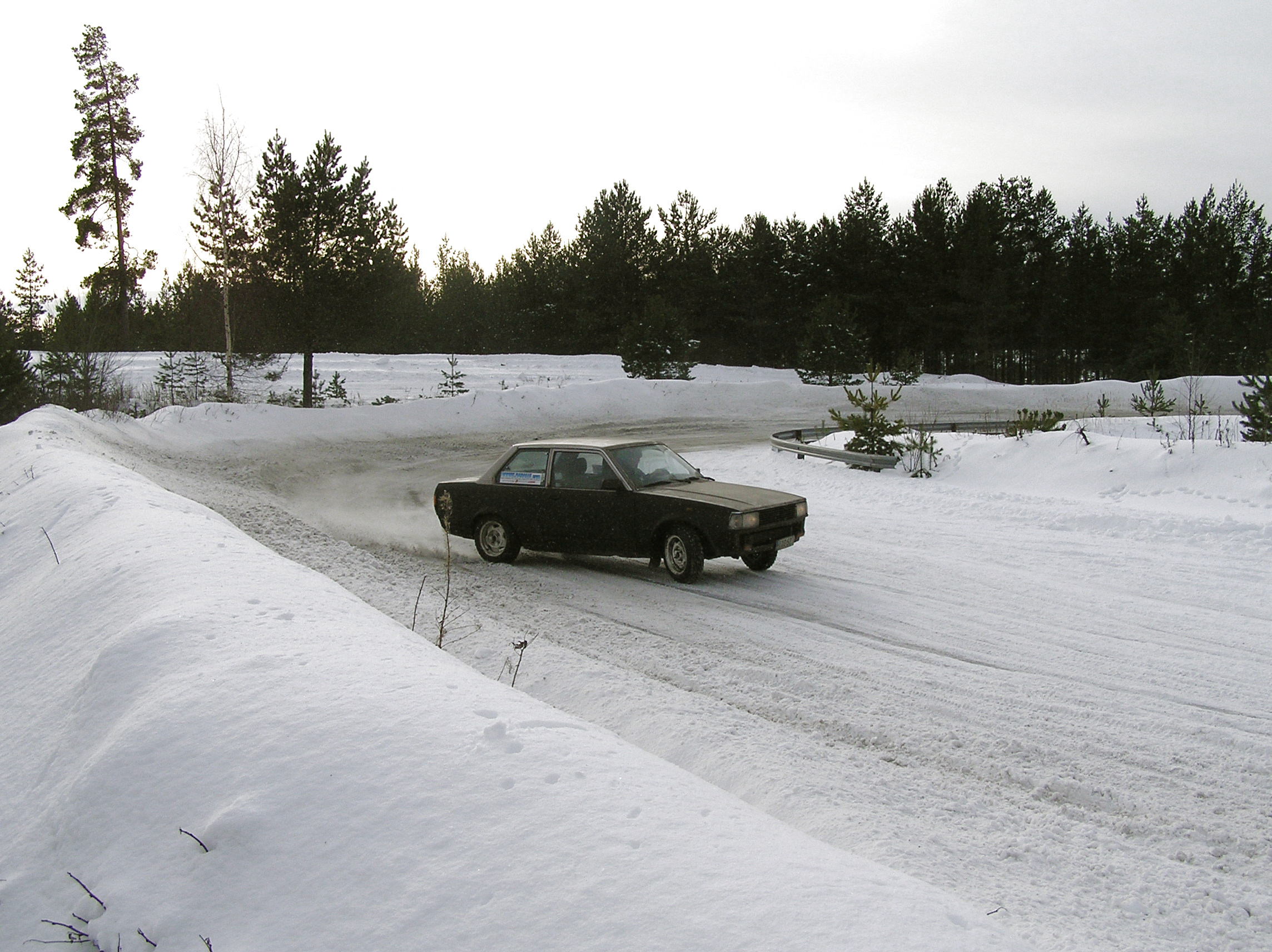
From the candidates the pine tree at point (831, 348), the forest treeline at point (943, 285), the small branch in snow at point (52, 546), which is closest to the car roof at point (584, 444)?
the small branch in snow at point (52, 546)

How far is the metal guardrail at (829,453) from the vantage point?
15.5 meters

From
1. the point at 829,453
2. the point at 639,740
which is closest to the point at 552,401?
the point at 829,453

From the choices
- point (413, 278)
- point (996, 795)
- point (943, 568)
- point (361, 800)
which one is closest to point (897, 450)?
point (943, 568)

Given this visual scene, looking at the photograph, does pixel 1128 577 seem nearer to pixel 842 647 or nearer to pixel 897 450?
pixel 842 647

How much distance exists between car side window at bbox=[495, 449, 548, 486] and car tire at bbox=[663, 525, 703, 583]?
68.2 inches

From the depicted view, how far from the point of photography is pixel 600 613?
7738 mm

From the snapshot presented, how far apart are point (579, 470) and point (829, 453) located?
8186mm

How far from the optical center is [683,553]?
868cm

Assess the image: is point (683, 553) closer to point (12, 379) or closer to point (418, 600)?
point (418, 600)

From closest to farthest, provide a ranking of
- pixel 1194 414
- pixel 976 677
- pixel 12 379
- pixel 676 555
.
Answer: pixel 976 677, pixel 676 555, pixel 1194 414, pixel 12 379

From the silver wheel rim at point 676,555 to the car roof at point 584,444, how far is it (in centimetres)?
134

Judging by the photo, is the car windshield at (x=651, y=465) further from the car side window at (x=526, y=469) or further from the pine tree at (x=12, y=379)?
the pine tree at (x=12, y=379)

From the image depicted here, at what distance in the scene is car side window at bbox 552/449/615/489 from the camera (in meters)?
9.28

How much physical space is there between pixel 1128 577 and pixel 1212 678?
282 cm
